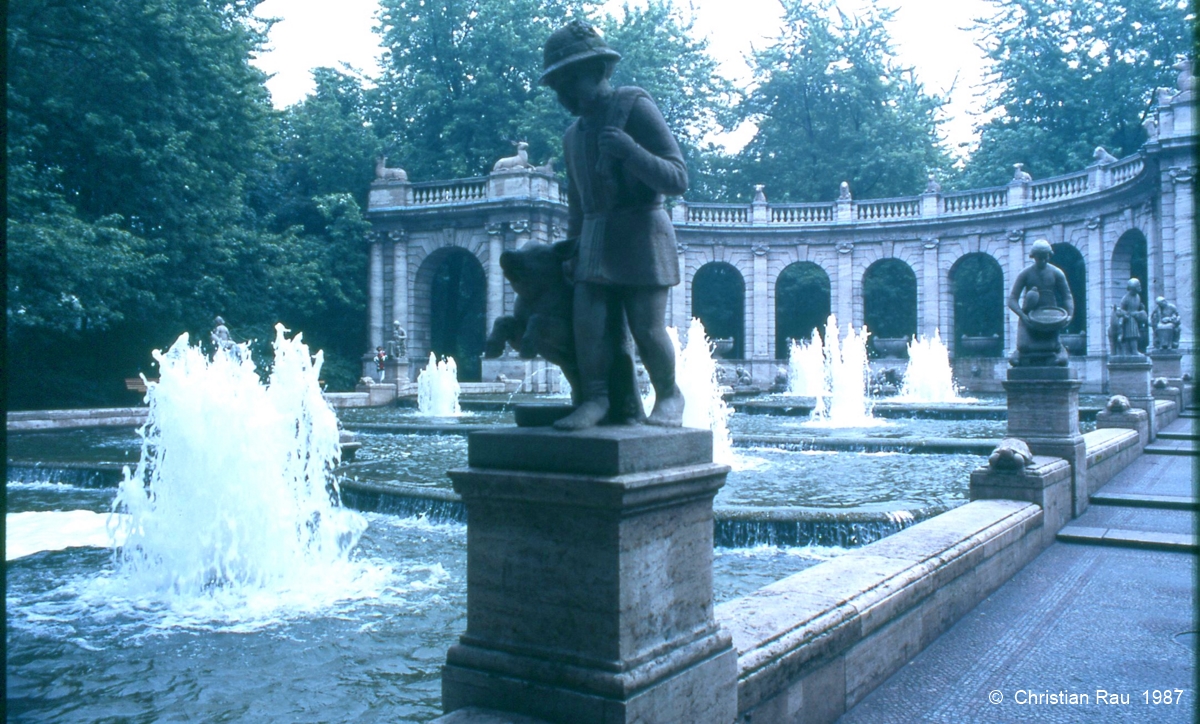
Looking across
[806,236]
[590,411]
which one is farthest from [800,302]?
[590,411]

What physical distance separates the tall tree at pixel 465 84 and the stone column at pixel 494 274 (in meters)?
4.25

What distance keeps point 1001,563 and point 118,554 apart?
697 centimetres

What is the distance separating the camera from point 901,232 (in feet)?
115

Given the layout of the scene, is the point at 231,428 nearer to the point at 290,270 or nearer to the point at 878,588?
the point at 878,588

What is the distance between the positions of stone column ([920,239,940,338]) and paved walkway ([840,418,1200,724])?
28.6 m

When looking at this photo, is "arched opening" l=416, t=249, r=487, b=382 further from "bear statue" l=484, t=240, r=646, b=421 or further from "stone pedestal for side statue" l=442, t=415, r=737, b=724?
"stone pedestal for side statue" l=442, t=415, r=737, b=724

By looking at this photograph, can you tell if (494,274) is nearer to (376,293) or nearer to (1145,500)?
(376,293)

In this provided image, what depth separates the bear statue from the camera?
346 cm

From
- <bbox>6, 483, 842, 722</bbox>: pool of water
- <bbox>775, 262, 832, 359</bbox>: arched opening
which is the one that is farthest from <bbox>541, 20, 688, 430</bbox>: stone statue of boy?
<bbox>775, 262, 832, 359</bbox>: arched opening

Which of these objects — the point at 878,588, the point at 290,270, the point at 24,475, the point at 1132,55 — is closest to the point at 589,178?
the point at 878,588

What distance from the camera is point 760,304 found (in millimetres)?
36531

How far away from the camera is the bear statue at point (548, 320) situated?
3455 mm

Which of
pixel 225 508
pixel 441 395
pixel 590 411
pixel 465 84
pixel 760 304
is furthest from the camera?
pixel 465 84

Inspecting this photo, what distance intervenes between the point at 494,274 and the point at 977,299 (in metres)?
22.1
